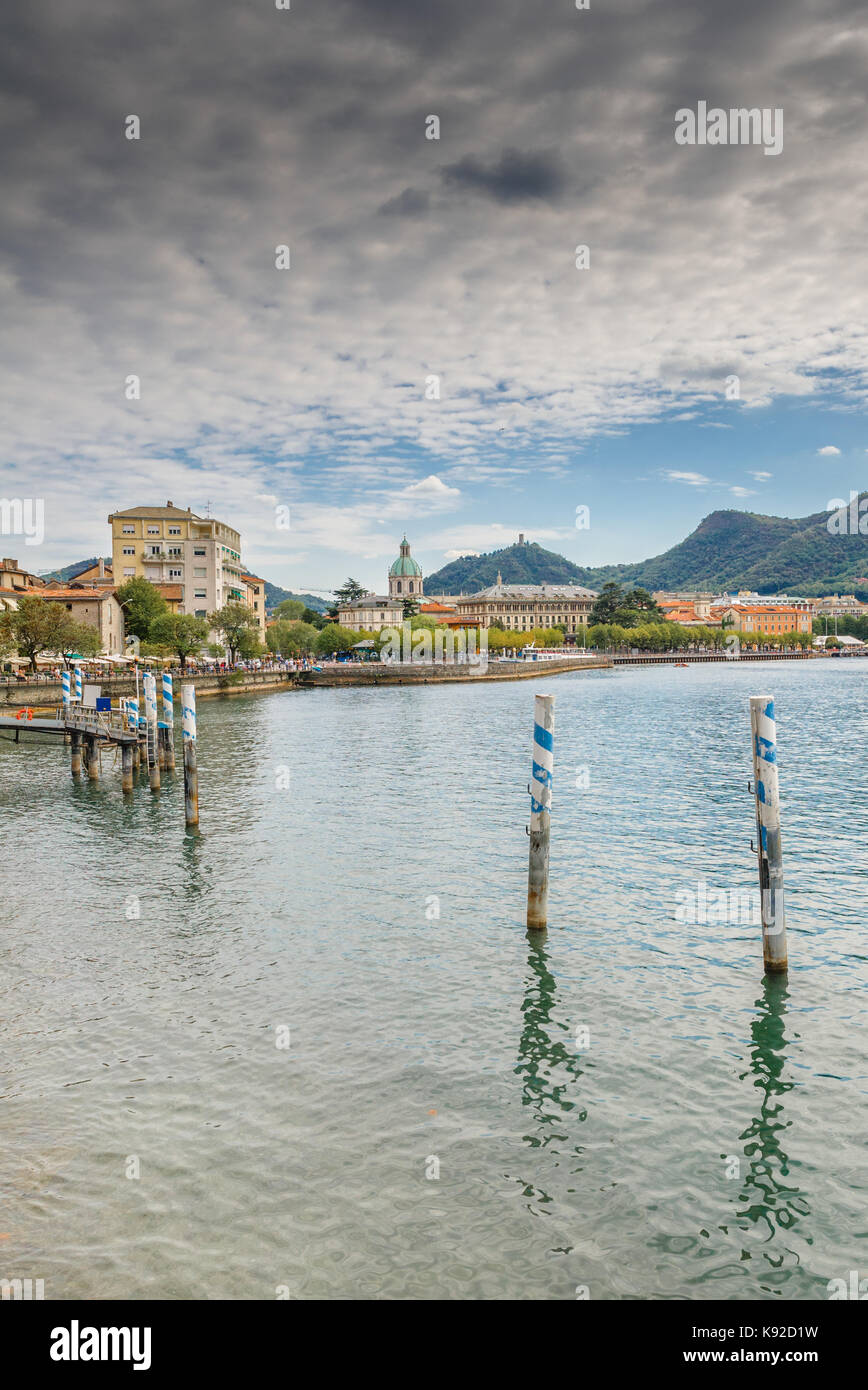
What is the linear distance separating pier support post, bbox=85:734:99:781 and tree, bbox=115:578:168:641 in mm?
66187

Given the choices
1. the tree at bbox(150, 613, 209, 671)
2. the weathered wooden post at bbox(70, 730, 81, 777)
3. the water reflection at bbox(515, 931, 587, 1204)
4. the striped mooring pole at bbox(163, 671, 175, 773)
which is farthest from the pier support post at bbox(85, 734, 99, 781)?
the tree at bbox(150, 613, 209, 671)

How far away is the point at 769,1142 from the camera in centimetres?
978

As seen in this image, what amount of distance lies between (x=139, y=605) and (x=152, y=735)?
7163 centimetres

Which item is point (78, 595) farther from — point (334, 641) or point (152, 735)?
point (334, 641)

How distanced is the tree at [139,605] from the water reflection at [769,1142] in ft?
321

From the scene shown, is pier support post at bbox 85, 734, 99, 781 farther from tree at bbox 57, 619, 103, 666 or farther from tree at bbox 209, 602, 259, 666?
tree at bbox 209, 602, 259, 666

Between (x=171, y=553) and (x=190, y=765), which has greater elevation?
(x=171, y=553)

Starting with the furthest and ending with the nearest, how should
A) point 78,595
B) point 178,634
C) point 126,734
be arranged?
Result: point 178,634 < point 78,595 < point 126,734

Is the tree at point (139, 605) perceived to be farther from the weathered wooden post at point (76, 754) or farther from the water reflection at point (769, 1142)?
the water reflection at point (769, 1142)

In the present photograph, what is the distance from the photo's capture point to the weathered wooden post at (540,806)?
15125mm

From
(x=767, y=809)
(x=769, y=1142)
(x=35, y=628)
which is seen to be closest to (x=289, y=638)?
(x=35, y=628)
